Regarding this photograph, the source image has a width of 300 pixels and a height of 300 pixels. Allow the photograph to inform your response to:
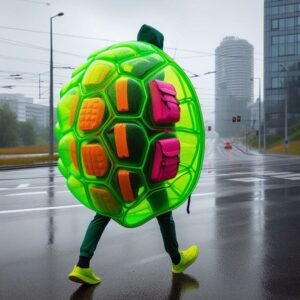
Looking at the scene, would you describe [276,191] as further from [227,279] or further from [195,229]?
[227,279]

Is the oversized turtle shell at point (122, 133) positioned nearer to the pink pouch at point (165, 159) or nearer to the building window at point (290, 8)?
the pink pouch at point (165, 159)

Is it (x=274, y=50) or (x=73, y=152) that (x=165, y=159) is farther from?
(x=274, y=50)

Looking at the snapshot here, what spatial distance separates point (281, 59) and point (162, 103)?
68.1 metres

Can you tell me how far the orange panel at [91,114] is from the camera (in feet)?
10.6

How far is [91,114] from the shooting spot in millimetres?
3252

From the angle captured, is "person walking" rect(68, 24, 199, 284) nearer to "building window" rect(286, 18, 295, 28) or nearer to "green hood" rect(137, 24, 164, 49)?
"green hood" rect(137, 24, 164, 49)

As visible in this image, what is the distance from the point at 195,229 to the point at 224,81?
327ft

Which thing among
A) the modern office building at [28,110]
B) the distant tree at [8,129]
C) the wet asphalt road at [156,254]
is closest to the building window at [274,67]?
the distant tree at [8,129]

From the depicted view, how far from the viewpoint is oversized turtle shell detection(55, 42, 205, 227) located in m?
3.21

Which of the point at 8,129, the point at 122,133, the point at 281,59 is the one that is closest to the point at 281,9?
the point at 281,59

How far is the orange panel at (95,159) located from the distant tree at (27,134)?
7126 cm

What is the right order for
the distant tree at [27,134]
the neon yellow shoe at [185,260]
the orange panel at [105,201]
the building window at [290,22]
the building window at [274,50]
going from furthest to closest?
the distant tree at [27,134], the building window at [274,50], the building window at [290,22], the neon yellow shoe at [185,260], the orange panel at [105,201]

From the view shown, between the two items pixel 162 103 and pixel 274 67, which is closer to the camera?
pixel 162 103

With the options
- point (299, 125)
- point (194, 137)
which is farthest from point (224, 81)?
point (194, 137)
